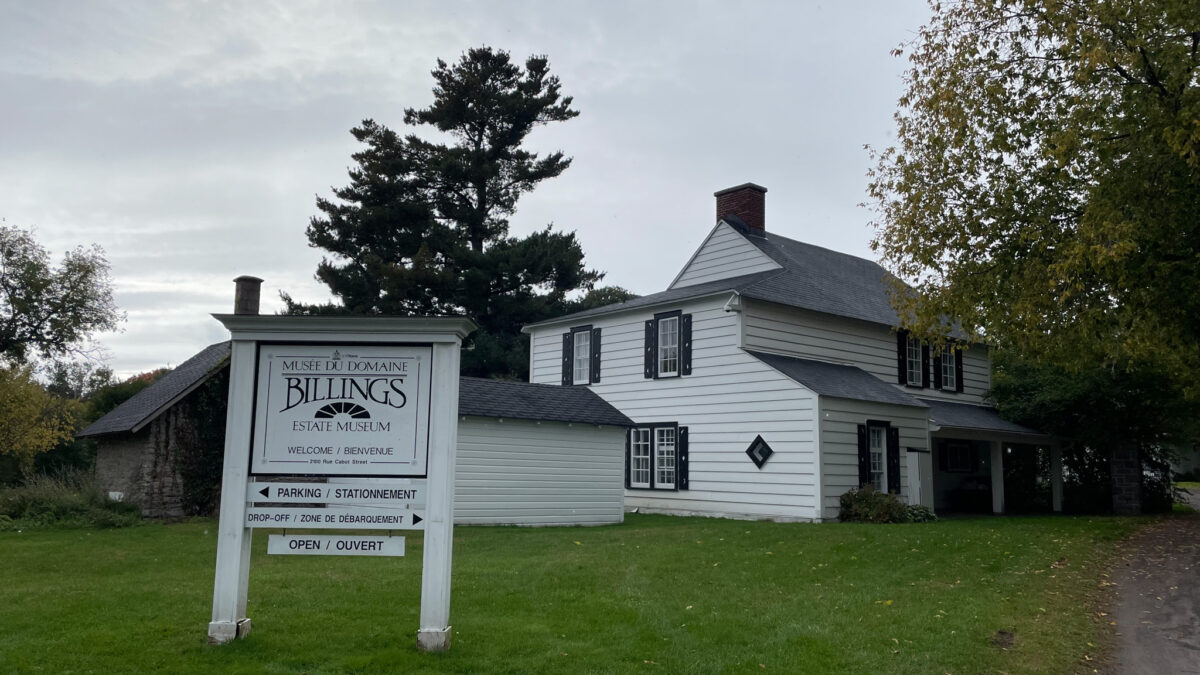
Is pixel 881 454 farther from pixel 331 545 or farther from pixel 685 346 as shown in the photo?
pixel 331 545

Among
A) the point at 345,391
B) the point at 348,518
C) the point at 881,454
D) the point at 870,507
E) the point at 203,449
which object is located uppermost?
the point at 345,391

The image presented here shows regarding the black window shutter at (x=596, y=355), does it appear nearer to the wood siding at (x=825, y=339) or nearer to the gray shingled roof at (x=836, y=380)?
the wood siding at (x=825, y=339)

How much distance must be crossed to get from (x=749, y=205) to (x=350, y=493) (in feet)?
66.8

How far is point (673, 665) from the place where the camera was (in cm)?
647

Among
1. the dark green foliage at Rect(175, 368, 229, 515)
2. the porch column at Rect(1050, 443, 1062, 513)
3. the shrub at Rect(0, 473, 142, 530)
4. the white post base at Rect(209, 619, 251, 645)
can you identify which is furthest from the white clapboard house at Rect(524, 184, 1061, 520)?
the white post base at Rect(209, 619, 251, 645)

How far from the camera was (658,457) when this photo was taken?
22656 mm

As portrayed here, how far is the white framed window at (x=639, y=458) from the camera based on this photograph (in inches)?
904

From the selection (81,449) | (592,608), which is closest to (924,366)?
(592,608)

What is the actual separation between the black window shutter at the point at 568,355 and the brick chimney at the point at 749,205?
221 inches

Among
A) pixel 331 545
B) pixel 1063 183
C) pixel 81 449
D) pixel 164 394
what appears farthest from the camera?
pixel 81 449

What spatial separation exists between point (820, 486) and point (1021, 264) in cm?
694

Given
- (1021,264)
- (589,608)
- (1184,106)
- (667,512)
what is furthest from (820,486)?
(589,608)

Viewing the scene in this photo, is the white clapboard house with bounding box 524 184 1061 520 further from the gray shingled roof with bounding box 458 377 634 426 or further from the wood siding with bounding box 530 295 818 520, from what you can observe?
the gray shingled roof with bounding box 458 377 634 426

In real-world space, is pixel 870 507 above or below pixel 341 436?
below
